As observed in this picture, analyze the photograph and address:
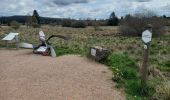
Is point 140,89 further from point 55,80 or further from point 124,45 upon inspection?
point 124,45

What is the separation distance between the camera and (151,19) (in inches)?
1581

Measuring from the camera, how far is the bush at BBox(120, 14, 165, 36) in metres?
39.8

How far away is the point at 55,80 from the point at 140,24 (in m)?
31.3

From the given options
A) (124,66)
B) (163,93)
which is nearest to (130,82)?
(163,93)

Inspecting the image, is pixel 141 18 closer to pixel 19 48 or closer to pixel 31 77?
pixel 19 48

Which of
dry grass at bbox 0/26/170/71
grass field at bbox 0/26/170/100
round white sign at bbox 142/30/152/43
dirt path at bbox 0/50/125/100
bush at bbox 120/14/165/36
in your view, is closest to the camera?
dirt path at bbox 0/50/125/100

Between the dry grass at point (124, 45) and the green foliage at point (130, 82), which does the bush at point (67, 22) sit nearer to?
the dry grass at point (124, 45)

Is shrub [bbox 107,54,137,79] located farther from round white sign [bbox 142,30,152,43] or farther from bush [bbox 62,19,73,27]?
bush [bbox 62,19,73,27]

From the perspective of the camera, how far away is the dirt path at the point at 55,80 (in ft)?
26.8

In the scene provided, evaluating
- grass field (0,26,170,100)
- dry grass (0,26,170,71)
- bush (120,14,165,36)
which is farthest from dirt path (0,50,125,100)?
bush (120,14,165,36)

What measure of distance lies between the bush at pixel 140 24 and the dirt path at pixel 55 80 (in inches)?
1092

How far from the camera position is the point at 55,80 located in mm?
9539

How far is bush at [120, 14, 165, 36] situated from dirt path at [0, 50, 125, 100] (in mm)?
27741

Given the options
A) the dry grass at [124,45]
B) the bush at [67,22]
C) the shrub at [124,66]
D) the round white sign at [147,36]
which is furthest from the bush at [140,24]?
the bush at [67,22]
